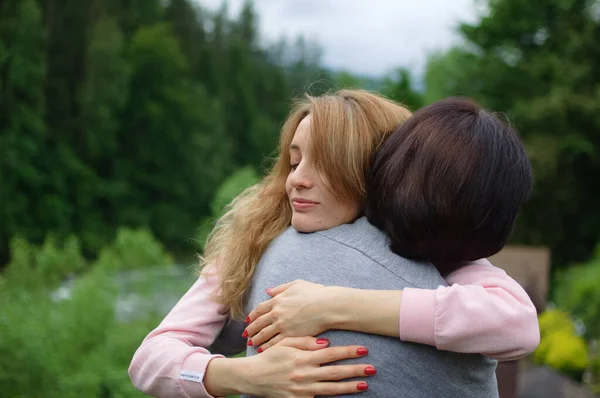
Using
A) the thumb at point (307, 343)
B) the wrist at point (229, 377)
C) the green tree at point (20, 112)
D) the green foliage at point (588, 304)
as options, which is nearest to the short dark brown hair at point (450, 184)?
the thumb at point (307, 343)

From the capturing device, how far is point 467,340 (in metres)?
1.86

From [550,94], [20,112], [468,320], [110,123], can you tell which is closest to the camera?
[468,320]

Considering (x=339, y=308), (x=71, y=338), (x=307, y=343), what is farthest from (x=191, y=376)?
(x=71, y=338)

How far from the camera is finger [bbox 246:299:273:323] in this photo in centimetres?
199

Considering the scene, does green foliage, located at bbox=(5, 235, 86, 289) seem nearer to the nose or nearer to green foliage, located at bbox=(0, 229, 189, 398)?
green foliage, located at bbox=(0, 229, 189, 398)

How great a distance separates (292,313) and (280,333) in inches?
3.4

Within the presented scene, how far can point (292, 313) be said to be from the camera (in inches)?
75.9

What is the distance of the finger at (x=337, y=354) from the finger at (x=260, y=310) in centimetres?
16

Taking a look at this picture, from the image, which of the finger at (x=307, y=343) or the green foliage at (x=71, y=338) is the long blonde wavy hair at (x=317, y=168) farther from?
the green foliage at (x=71, y=338)

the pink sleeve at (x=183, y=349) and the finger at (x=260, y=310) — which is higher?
the finger at (x=260, y=310)

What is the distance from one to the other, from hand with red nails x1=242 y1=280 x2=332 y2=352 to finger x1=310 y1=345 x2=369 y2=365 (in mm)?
57

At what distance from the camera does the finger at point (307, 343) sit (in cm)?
193

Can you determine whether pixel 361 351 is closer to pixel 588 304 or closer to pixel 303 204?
pixel 303 204

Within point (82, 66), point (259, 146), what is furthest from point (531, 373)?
point (259, 146)
